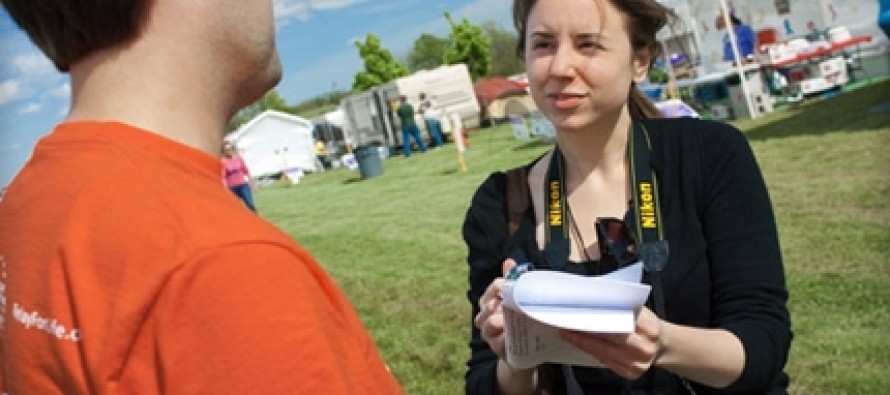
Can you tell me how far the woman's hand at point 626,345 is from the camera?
5.08ft

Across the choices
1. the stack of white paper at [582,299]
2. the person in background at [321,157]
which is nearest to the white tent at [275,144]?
the person in background at [321,157]

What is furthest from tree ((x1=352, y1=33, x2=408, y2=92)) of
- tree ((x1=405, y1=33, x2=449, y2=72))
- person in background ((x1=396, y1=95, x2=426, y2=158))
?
person in background ((x1=396, y1=95, x2=426, y2=158))

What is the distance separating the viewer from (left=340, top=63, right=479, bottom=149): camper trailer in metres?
34.8

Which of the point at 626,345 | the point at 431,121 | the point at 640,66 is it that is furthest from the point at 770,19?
the point at 626,345

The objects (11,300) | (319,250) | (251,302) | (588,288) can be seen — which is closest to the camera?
(251,302)

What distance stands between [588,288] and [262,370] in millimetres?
596

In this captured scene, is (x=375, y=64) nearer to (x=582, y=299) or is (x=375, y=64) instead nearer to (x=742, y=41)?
(x=742, y=41)

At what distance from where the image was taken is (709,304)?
2.03 m

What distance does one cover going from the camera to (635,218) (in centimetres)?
204

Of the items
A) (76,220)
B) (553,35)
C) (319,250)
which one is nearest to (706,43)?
(319,250)

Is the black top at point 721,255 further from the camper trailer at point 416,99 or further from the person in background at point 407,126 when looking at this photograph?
the camper trailer at point 416,99

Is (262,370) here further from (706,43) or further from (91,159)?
(706,43)

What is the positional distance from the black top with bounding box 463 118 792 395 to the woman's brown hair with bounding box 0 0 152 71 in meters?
1.21

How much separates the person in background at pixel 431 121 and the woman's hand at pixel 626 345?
3001 cm
